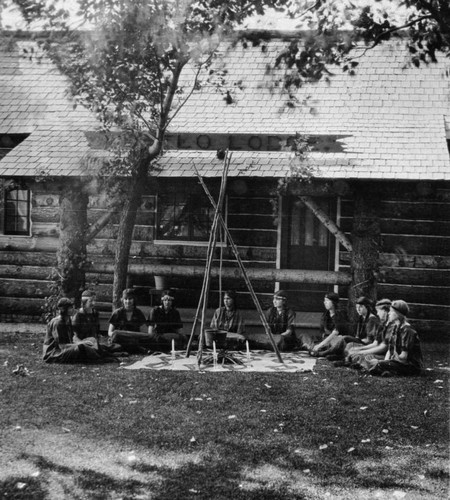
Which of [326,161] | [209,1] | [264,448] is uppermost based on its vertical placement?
[209,1]

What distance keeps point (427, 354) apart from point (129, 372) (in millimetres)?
4984

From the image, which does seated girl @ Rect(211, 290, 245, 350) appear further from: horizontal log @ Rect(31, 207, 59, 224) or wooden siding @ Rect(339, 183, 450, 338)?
horizontal log @ Rect(31, 207, 59, 224)

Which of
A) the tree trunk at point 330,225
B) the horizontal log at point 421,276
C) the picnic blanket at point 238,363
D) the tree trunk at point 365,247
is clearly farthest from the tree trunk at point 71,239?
the horizontal log at point 421,276

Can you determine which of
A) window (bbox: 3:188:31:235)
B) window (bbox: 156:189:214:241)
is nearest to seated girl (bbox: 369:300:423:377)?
window (bbox: 156:189:214:241)

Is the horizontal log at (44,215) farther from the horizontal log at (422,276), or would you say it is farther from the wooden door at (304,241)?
the horizontal log at (422,276)

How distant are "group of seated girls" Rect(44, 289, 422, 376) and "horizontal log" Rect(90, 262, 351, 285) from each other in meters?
0.40

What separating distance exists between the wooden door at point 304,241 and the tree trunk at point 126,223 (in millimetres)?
3864

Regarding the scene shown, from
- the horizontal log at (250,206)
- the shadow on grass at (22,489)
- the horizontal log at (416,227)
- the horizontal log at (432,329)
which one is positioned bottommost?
the shadow on grass at (22,489)

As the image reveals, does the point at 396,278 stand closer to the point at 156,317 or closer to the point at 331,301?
the point at 331,301

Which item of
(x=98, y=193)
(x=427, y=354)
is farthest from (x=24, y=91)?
(x=427, y=354)

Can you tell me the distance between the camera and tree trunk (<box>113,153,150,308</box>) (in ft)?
36.7

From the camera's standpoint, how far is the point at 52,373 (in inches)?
358

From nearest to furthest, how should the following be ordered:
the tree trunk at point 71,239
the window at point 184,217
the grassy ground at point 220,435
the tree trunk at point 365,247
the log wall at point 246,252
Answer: the grassy ground at point 220,435, the tree trunk at point 365,247, the tree trunk at point 71,239, the log wall at point 246,252, the window at point 184,217

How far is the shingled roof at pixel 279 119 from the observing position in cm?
1152
